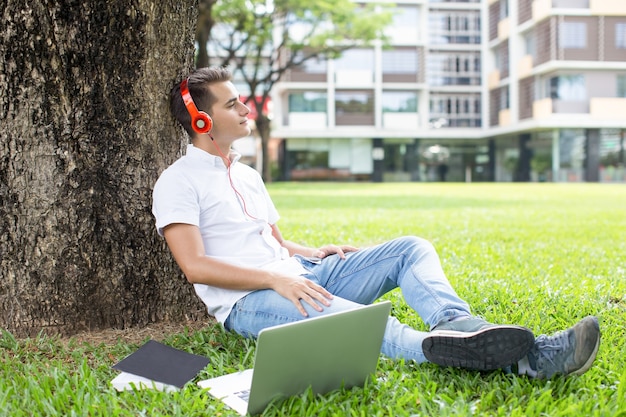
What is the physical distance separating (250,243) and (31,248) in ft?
3.59

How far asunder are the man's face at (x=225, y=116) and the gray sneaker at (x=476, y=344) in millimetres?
1265

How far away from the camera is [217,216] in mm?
2895

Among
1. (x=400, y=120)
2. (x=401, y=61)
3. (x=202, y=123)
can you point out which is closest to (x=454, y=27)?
(x=401, y=61)

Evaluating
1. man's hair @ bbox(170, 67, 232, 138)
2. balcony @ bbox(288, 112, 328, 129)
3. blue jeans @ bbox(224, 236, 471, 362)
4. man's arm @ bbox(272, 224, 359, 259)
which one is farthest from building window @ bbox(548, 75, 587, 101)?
man's hair @ bbox(170, 67, 232, 138)

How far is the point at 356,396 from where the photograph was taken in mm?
2410

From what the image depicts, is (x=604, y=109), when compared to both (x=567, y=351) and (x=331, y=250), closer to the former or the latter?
(x=331, y=250)

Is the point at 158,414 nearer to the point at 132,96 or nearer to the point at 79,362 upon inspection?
the point at 79,362

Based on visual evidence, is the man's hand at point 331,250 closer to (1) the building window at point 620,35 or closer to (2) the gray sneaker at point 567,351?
(2) the gray sneaker at point 567,351

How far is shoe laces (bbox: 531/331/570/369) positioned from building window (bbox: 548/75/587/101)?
108 ft

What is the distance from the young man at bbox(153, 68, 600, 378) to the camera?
2.43 meters

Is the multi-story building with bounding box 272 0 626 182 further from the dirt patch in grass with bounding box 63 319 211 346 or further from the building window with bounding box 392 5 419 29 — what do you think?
the dirt patch in grass with bounding box 63 319 211 346

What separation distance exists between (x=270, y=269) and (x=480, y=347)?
3.01 ft

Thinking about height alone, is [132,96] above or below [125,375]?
above

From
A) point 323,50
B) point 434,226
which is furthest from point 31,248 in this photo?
point 323,50
